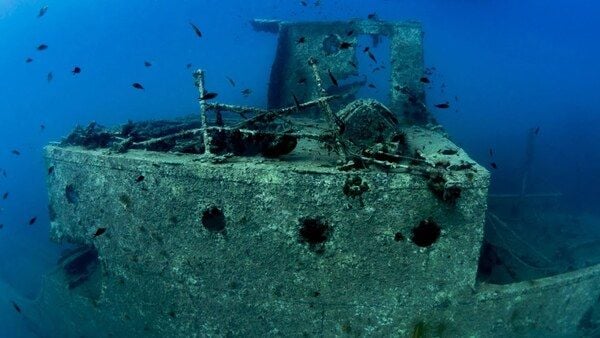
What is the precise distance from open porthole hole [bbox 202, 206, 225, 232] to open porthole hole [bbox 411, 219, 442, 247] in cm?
233

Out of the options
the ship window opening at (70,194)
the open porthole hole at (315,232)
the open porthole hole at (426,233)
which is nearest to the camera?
the open porthole hole at (426,233)

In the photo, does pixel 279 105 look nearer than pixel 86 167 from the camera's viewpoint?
No

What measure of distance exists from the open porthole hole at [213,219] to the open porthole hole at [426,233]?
2.33m

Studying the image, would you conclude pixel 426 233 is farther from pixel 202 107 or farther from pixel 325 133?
pixel 202 107

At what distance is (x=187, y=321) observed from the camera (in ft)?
17.4

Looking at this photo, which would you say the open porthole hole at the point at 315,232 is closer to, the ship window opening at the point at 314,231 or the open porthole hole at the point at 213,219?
the ship window opening at the point at 314,231

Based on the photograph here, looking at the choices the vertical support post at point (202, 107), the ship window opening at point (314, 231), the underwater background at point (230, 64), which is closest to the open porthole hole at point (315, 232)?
the ship window opening at point (314, 231)

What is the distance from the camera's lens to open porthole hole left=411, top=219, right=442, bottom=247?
14.4ft

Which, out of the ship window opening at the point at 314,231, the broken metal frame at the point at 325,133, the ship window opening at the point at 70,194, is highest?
the broken metal frame at the point at 325,133

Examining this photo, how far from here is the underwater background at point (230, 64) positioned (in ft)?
167

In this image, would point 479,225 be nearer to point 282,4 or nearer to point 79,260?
point 79,260

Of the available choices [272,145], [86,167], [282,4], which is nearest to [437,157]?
[272,145]

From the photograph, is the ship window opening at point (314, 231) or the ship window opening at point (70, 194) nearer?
the ship window opening at point (314, 231)

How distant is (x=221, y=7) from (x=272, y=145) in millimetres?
174920
